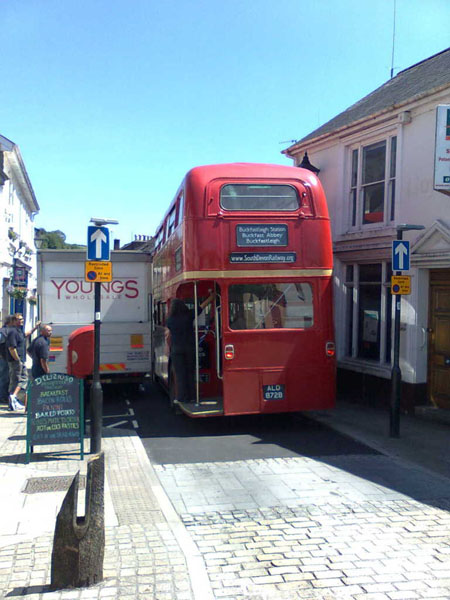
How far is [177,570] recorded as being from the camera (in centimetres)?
456

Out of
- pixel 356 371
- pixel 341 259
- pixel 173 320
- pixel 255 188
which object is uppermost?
pixel 255 188

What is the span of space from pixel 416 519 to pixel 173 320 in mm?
5780

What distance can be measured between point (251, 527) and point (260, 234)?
16.5ft

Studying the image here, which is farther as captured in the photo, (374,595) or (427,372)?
(427,372)

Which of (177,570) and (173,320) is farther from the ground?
(173,320)

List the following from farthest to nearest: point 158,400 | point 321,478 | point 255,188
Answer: point 158,400 < point 255,188 < point 321,478

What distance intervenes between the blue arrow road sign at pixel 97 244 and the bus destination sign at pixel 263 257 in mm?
2067

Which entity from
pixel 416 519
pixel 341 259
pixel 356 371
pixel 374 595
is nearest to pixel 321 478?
pixel 416 519

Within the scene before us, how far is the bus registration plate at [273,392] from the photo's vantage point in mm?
9453

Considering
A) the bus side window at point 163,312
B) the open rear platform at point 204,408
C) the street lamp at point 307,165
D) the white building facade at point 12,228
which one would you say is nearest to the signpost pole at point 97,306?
the open rear platform at point 204,408

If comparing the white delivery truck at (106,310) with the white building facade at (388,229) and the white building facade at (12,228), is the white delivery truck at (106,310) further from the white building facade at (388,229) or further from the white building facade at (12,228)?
the white building facade at (12,228)

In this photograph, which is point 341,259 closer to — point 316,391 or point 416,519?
point 316,391

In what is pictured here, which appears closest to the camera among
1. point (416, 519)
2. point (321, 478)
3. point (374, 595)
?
point (374, 595)

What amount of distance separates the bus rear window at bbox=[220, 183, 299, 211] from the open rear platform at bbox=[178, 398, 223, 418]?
3290mm
